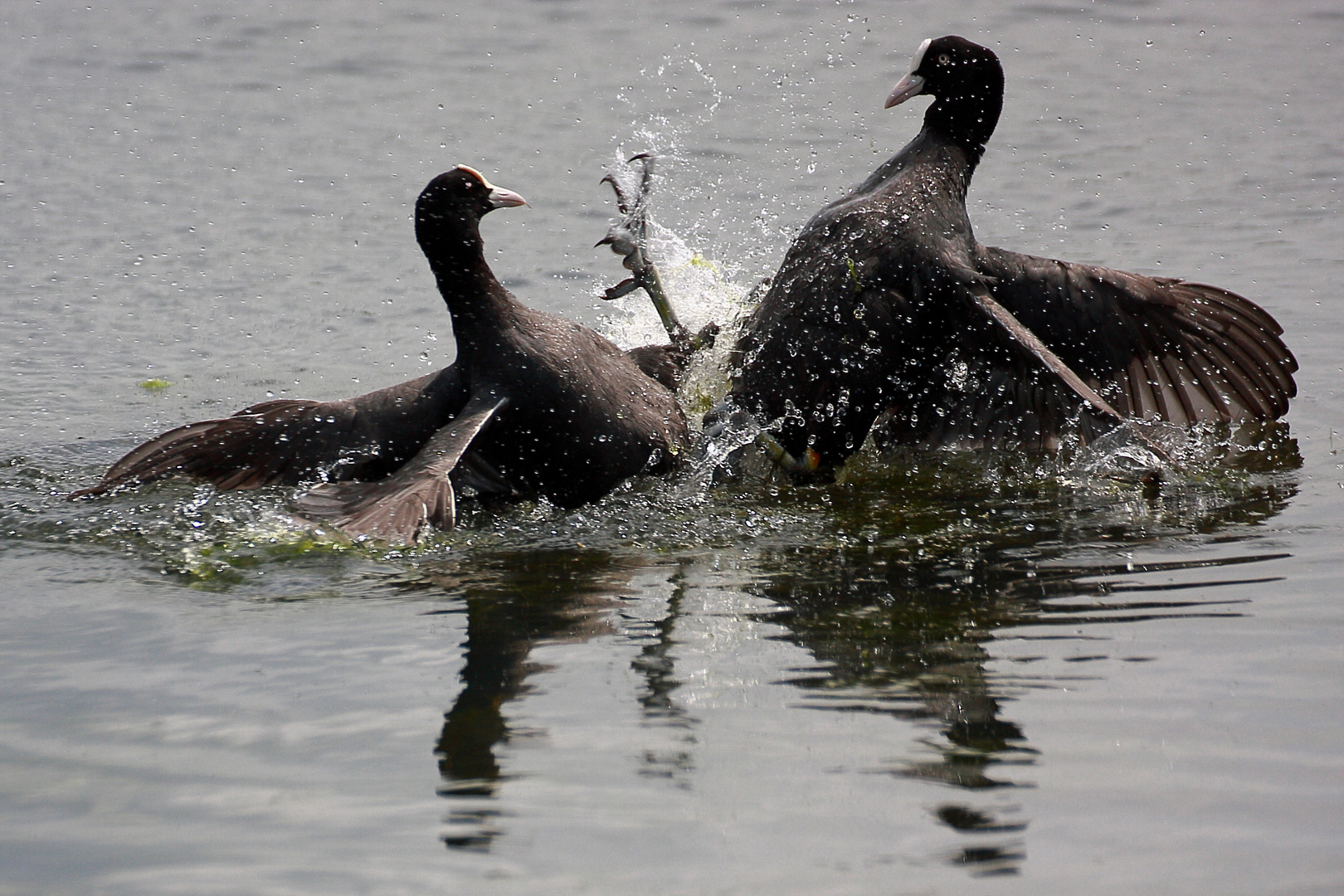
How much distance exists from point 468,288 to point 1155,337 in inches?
101

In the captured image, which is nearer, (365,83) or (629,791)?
(629,791)

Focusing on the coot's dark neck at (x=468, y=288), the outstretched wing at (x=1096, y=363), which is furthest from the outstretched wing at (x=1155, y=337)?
the coot's dark neck at (x=468, y=288)

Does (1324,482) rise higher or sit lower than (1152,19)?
lower

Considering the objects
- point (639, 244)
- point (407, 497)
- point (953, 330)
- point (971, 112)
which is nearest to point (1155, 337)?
point (953, 330)

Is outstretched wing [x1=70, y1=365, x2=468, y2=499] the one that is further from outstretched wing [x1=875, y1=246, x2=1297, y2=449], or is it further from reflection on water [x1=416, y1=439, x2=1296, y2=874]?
outstretched wing [x1=875, y1=246, x2=1297, y2=449]

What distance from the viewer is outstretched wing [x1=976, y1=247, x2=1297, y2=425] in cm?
521

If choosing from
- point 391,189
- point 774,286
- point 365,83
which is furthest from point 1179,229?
point 365,83

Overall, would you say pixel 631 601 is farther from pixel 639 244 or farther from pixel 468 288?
pixel 639 244

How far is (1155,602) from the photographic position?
12.2 feet

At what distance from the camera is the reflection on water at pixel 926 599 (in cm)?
287

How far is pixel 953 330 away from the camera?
5035 millimetres

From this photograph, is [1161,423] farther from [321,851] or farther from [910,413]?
[321,851]

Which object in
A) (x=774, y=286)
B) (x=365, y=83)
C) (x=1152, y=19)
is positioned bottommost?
(x=774, y=286)

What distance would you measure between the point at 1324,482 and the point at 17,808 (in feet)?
13.5
